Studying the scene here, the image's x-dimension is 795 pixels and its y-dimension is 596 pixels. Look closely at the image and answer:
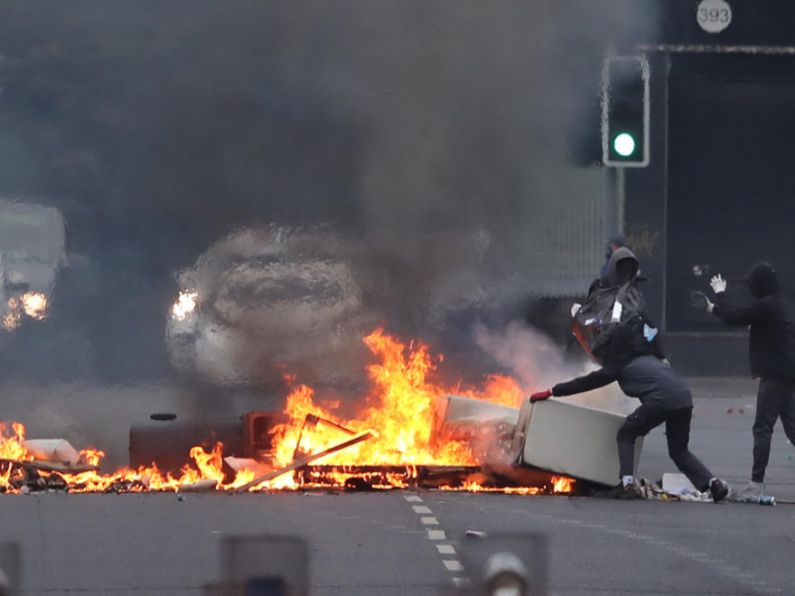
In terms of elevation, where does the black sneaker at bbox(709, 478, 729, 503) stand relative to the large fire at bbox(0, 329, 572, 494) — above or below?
below

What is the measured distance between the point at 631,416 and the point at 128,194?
4.02 meters

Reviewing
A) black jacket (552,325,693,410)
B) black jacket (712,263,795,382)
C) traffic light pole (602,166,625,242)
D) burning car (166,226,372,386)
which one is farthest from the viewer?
traffic light pole (602,166,625,242)

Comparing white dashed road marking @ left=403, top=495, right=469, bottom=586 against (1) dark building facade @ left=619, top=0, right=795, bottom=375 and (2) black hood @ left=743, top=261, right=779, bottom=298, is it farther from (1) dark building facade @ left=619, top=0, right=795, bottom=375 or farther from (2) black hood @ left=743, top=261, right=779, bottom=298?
(1) dark building facade @ left=619, top=0, right=795, bottom=375

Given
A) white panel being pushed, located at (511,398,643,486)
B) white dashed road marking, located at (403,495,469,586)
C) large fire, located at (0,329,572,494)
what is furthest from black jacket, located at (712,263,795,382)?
white dashed road marking, located at (403,495,469,586)

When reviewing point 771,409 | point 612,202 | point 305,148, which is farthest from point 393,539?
point 612,202

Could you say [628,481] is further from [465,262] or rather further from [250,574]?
[250,574]

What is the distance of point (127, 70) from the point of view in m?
11.8

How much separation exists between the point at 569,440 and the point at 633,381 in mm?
561

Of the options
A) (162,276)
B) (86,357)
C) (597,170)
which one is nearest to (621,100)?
(597,170)

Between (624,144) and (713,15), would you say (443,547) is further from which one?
(713,15)

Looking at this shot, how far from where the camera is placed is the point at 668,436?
34.7 ft

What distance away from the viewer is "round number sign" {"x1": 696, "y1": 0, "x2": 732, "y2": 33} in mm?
20812

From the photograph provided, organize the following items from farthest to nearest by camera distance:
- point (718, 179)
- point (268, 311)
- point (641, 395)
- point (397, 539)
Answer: point (718, 179) → point (268, 311) → point (641, 395) → point (397, 539)

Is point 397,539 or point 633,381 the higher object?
point 633,381
